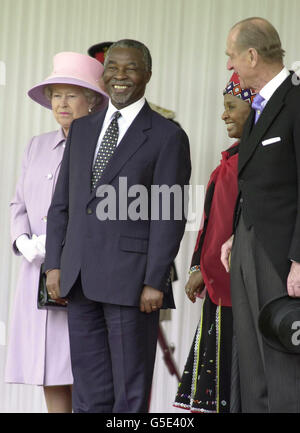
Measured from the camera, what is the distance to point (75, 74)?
407cm

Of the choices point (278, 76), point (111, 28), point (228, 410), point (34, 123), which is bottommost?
point (228, 410)

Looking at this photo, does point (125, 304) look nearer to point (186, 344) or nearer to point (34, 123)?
point (186, 344)

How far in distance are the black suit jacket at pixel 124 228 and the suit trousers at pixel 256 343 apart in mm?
313

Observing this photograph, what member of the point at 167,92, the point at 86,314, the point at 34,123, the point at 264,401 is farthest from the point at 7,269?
the point at 264,401

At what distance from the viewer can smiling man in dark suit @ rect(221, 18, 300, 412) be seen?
9.25 ft

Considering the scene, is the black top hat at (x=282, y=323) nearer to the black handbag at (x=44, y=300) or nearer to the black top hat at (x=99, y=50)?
the black handbag at (x=44, y=300)

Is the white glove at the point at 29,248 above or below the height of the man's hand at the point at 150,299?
above

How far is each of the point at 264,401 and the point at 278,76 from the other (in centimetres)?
116

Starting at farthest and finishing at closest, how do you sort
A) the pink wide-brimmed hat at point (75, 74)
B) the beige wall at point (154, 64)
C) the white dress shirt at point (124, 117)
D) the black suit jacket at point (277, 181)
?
the beige wall at point (154, 64), the pink wide-brimmed hat at point (75, 74), the white dress shirt at point (124, 117), the black suit jacket at point (277, 181)

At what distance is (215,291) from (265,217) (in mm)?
834

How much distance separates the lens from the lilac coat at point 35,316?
153 inches

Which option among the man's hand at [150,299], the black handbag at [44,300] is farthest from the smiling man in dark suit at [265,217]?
the black handbag at [44,300]

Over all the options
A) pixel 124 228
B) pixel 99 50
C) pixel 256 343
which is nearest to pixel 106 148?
pixel 124 228

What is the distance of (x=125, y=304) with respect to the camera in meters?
3.14
